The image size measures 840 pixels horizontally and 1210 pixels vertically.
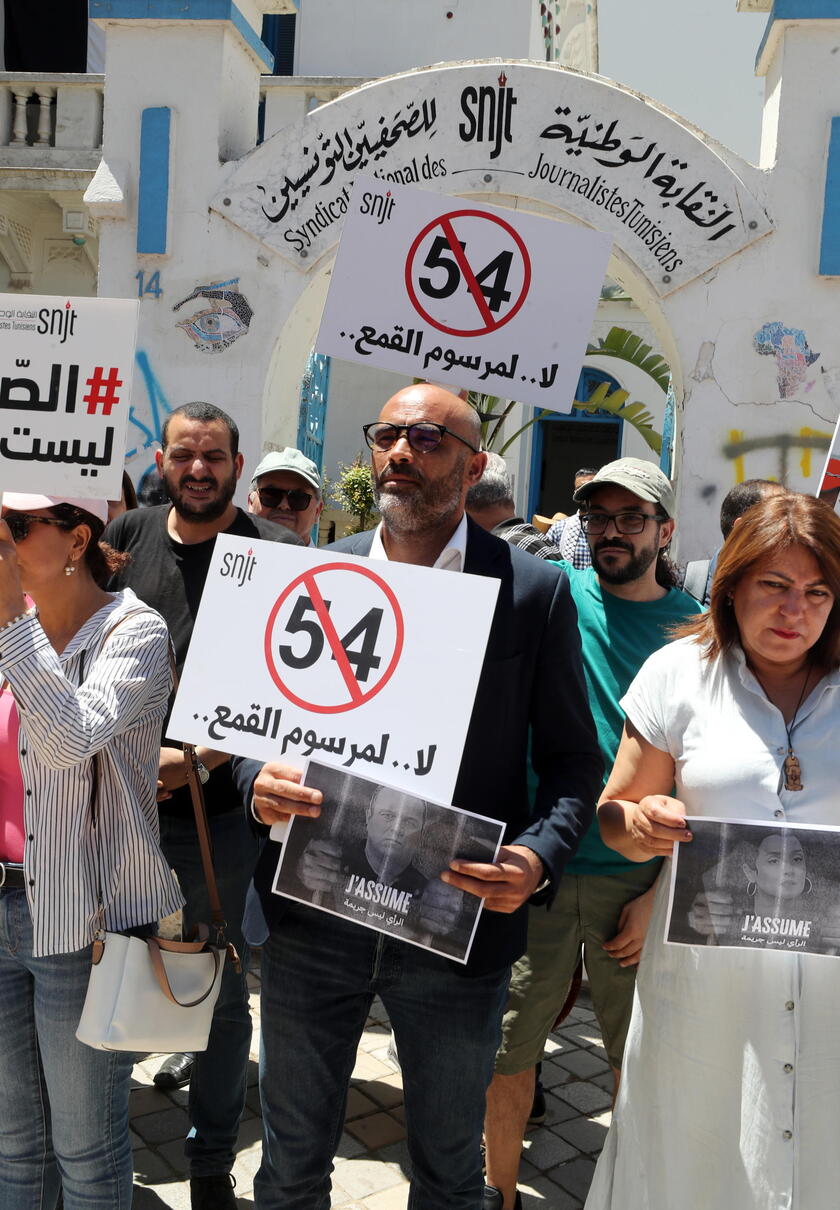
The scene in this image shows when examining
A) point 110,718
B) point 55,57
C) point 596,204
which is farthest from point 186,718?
point 55,57

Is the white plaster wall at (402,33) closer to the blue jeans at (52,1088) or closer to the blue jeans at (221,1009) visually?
the blue jeans at (221,1009)

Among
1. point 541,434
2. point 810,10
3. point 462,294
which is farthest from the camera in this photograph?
point 541,434

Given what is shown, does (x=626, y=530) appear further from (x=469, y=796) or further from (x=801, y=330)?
(x=801, y=330)

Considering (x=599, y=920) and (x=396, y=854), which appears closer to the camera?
(x=396, y=854)

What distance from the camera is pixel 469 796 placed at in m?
2.32

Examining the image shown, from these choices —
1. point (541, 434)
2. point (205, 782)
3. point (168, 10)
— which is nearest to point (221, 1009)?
point (205, 782)

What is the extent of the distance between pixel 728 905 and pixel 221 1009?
168cm

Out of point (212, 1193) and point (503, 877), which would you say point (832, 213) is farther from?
point (212, 1193)

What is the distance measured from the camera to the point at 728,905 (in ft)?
6.88

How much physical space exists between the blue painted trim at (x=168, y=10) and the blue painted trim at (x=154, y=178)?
1.84 feet

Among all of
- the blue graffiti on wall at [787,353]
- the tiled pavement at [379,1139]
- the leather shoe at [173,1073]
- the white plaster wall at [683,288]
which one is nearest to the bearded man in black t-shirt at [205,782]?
the tiled pavement at [379,1139]

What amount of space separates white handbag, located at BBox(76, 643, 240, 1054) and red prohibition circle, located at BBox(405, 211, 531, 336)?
111 centimetres

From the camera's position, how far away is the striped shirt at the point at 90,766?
2.19m

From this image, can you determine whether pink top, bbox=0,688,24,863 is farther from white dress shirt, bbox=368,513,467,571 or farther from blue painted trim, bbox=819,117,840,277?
blue painted trim, bbox=819,117,840,277
